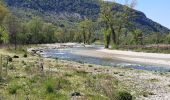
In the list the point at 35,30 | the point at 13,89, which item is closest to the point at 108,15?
the point at 35,30

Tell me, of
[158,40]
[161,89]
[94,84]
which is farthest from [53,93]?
[158,40]

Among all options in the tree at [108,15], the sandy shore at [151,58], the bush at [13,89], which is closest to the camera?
the bush at [13,89]

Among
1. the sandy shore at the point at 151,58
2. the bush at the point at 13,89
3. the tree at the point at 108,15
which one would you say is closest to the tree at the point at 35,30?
the tree at the point at 108,15

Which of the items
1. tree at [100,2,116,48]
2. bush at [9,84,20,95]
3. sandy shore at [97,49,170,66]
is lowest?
sandy shore at [97,49,170,66]

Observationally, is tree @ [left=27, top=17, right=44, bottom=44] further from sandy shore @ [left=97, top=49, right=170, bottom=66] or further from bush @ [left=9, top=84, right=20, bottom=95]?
bush @ [left=9, top=84, right=20, bottom=95]

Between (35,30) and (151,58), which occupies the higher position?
(35,30)

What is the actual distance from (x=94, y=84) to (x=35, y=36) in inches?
6551

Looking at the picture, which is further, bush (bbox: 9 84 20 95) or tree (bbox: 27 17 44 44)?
tree (bbox: 27 17 44 44)

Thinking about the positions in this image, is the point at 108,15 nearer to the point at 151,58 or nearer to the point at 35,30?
the point at 151,58

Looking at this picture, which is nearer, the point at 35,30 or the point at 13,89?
the point at 13,89

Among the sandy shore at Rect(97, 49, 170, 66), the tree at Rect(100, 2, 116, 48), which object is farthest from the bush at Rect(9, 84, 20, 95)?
the tree at Rect(100, 2, 116, 48)

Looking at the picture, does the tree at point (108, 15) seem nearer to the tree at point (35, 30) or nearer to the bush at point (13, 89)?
the tree at point (35, 30)

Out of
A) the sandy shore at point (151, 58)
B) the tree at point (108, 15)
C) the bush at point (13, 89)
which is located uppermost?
the tree at point (108, 15)

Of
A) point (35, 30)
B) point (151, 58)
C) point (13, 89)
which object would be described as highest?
point (35, 30)
